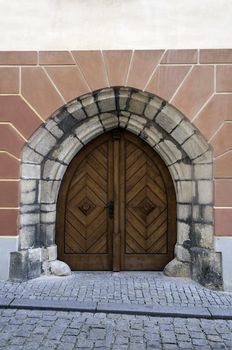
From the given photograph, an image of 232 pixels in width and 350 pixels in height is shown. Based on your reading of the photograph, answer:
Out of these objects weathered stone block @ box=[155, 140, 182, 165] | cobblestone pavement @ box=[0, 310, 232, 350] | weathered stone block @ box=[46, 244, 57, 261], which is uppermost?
weathered stone block @ box=[155, 140, 182, 165]

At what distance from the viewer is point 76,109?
4.47 meters

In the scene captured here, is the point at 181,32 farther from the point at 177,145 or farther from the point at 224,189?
the point at 224,189

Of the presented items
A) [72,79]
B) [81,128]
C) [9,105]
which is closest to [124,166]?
[81,128]

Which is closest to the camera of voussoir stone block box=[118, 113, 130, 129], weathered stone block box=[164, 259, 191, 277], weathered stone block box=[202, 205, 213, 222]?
weathered stone block box=[202, 205, 213, 222]

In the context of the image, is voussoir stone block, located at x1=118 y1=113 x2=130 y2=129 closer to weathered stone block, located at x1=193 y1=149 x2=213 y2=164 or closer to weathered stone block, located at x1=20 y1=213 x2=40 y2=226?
weathered stone block, located at x1=193 y1=149 x2=213 y2=164

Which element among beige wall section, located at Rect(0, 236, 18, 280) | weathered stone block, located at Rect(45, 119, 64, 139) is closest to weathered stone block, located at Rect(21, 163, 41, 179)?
weathered stone block, located at Rect(45, 119, 64, 139)

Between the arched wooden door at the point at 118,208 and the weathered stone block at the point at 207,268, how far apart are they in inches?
21.1

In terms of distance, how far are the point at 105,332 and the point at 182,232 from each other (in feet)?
6.02

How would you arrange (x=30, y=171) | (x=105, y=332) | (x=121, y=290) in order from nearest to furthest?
(x=105, y=332)
(x=121, y=290)
(x=30, y=171)

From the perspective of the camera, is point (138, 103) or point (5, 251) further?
point (138, 103)

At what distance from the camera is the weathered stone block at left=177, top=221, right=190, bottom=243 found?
457cm

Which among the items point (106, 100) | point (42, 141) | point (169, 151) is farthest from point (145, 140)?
point (42, 141)

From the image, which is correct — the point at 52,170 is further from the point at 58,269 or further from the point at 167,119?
the point at 167,119

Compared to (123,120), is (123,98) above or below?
above
